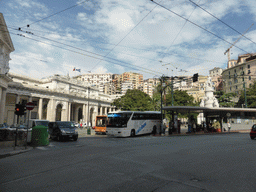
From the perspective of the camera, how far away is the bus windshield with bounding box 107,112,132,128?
2067 centimetres

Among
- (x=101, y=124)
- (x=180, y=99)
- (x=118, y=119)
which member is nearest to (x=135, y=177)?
(x=118, y=119)

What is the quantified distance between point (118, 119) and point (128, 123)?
1.28 metres

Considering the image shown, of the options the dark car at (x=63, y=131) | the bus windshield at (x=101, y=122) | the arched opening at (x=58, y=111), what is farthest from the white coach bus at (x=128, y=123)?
the arched opening at (x=58, y=111)

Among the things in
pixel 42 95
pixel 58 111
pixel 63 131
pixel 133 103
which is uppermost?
pixel 42 95

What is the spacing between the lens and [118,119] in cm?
2077

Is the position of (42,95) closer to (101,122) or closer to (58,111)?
(58,111)

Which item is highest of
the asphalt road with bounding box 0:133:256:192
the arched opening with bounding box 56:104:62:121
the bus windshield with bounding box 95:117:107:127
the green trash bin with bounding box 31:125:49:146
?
the arched opening with bounding box 56:104:62:121

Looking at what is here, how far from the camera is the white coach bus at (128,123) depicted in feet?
67.4

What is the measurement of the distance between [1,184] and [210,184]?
5.16m

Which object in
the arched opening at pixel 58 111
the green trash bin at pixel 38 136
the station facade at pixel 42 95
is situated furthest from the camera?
the arched opening at pixel 58 111

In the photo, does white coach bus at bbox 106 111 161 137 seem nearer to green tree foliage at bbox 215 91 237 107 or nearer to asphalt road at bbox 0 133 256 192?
asphalt road at bbox 0 133 256 192

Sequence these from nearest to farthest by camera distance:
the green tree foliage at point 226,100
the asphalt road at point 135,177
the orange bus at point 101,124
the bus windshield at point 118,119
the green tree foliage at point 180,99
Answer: the asphalt road at point 135,177 → the bus windshield at point 118,119 → the orange bus at point 101,124 → the green tree foliage at point 226,100 → the green tree foliage at point 180,99

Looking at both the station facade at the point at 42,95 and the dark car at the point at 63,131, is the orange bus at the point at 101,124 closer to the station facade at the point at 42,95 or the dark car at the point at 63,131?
the dark car at the point at 63,131

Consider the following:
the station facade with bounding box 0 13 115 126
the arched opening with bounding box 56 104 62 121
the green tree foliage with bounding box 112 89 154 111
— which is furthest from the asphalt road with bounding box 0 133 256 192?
the arched opening with bounding box 56 104 62 121
